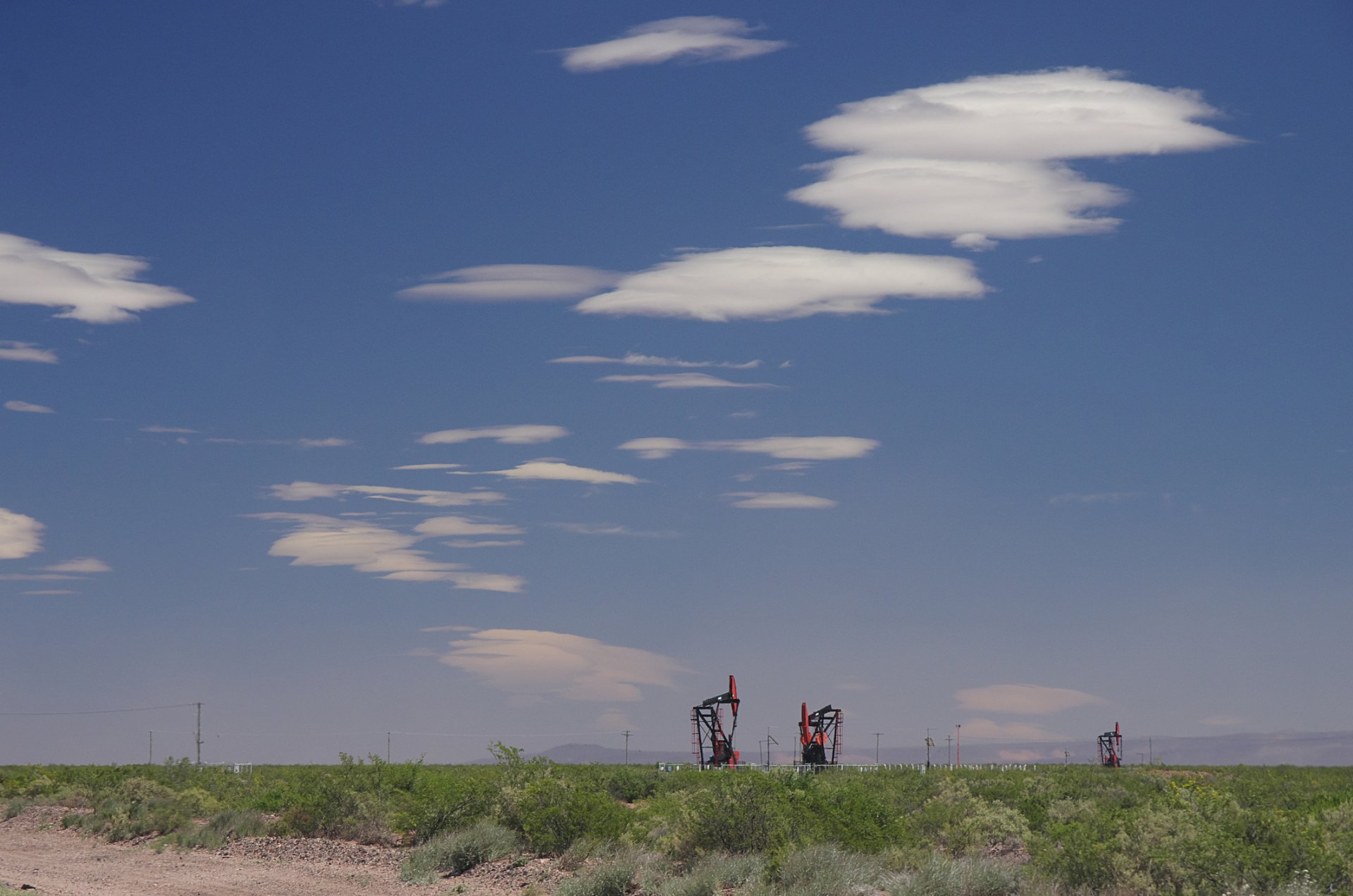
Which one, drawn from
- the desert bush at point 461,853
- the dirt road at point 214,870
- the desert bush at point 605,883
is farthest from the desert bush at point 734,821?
the desert bush at point 461,853

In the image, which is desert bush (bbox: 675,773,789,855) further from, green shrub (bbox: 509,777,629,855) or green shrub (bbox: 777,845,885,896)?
green shrub (bbox: 509,777,629,855)

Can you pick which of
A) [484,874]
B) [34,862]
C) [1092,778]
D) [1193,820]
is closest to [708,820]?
[484,874]

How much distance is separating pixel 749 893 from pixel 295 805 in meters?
16.8

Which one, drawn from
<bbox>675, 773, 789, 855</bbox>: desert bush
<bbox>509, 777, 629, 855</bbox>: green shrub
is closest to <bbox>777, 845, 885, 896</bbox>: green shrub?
<bbox>675, 773, 789, 855</bbox>: desert bush

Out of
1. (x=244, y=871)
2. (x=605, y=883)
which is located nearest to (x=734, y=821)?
(x=605, y=883)

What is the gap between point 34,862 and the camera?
28.2m

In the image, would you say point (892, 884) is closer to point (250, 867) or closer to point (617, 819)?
point (617, 819)

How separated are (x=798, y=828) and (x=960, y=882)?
3663 millimetres

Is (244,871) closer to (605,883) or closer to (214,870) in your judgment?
(214,870)

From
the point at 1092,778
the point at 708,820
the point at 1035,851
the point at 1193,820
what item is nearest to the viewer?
the point at 1193,820

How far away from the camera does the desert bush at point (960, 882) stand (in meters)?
17.7

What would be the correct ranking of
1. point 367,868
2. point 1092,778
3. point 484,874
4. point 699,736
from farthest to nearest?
point 699,736
point 1092,778
point 367,868
point 484,874

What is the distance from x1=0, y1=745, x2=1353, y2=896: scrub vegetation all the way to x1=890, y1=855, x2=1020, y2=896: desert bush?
0.09ft

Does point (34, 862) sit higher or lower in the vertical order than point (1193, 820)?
lower
